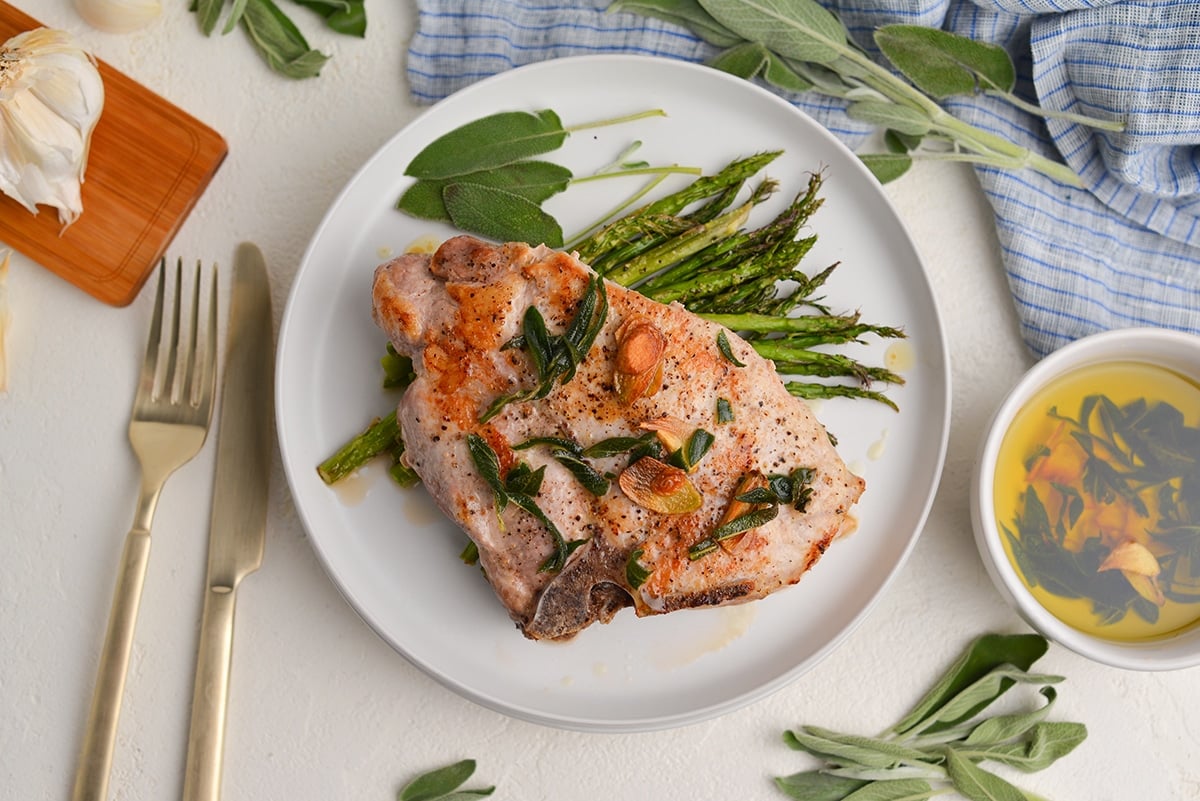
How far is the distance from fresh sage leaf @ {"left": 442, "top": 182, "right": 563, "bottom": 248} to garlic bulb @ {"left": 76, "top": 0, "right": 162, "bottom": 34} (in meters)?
1.37

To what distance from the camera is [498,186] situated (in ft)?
11.0

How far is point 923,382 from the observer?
3.45 metres

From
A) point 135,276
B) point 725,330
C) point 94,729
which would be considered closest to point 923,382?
point 725,330

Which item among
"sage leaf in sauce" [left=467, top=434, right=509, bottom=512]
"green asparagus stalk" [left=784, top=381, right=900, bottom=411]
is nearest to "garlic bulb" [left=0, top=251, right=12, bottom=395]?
"sage leaf in sauce" [left=467, top=434, right=509, bottom=512]

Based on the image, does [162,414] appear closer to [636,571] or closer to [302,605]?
[302,605]

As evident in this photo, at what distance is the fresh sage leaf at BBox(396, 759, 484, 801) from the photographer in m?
3.45

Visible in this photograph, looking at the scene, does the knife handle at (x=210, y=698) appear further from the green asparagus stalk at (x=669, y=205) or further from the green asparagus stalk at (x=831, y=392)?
the green asparagus stalk at (x=831, y=392)

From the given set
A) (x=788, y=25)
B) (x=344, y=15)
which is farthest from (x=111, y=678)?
(x=788, y=25)

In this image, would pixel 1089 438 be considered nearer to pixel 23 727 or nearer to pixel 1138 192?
pixel 1138 192

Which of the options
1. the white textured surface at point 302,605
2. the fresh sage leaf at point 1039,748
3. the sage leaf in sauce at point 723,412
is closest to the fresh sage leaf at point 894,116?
the white textured surface at point 302,605

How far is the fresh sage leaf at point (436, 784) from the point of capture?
345 centimetres

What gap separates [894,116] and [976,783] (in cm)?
244

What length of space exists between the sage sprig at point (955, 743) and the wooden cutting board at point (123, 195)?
117 inches

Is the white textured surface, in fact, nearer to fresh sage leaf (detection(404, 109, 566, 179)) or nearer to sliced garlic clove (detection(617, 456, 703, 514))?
fresh sage leaf (detection(404, 109, 566, 179))
